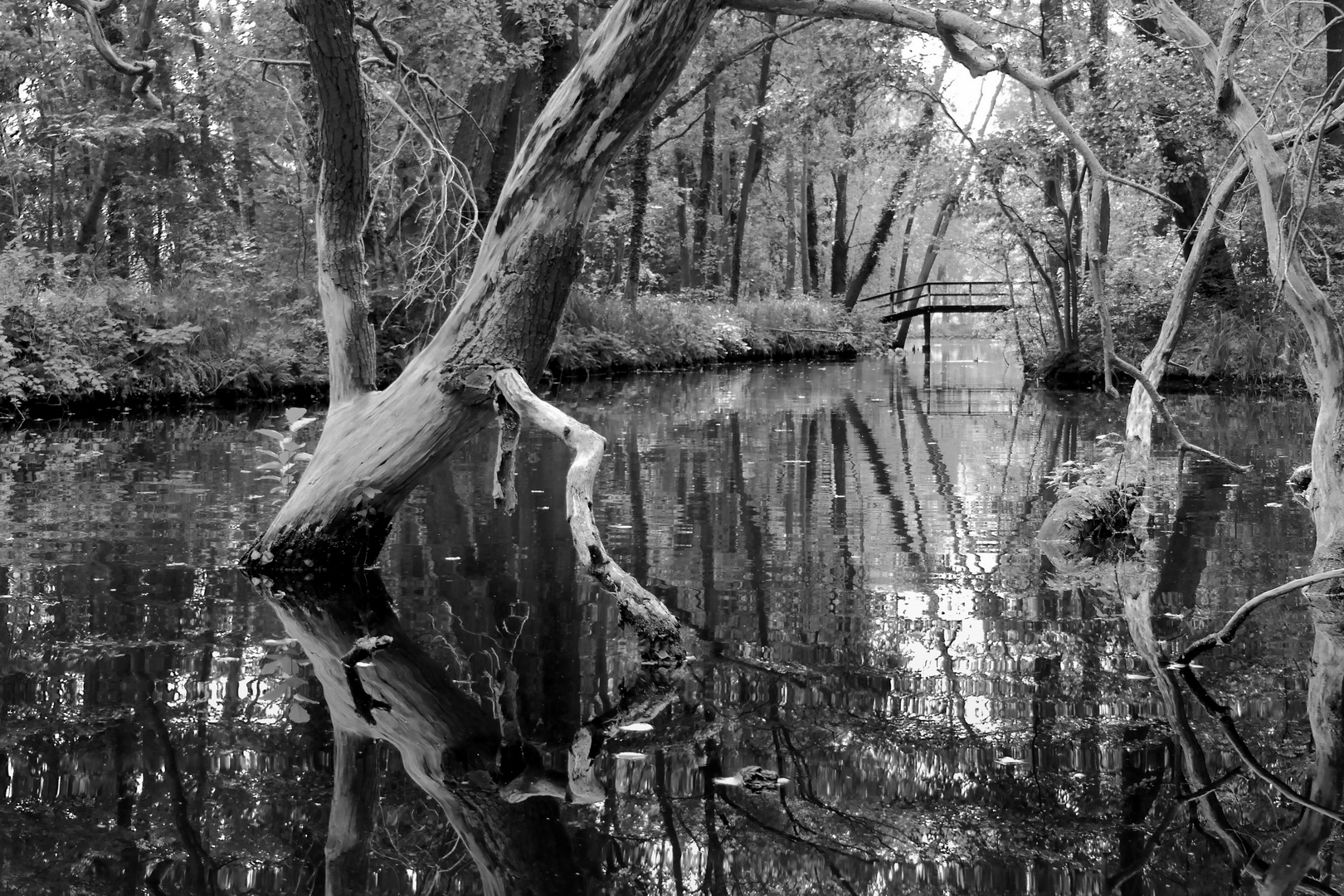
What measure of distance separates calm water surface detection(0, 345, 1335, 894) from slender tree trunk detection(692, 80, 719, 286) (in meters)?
19.2

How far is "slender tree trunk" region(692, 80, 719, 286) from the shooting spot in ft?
91.0

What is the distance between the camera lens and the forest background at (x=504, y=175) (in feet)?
50.0

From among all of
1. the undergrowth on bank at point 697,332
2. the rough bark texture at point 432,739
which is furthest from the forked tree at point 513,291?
the undergrowth on bank at point 697,332

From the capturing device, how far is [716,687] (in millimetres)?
4395

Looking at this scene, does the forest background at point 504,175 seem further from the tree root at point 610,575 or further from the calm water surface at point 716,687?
the tree root at point 610,575

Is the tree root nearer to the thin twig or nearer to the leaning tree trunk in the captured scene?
the leaning tree trunk

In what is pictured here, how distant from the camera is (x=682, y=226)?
106 feet

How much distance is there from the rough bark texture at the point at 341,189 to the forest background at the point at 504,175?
0.91m

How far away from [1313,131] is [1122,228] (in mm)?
23511

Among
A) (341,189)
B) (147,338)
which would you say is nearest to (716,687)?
(341,189)

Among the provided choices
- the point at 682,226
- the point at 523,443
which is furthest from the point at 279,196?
the point at 682,226

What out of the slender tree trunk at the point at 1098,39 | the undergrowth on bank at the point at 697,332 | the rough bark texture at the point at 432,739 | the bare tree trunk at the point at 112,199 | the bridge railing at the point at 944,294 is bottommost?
the rough bark texture at the point at 432,739

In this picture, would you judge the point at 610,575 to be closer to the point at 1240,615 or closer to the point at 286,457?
the point at 1240,615

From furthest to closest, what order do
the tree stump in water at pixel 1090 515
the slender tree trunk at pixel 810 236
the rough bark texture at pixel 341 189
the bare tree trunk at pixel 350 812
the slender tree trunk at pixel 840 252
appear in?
the slender tree trunk at pixel 810 236, the slender tree trunk at pixel 840 252, the tree stump in water at pixel 1090 515, the rough bark texture at pixel 341 189, the bare tree trunk at pixel 350 812
